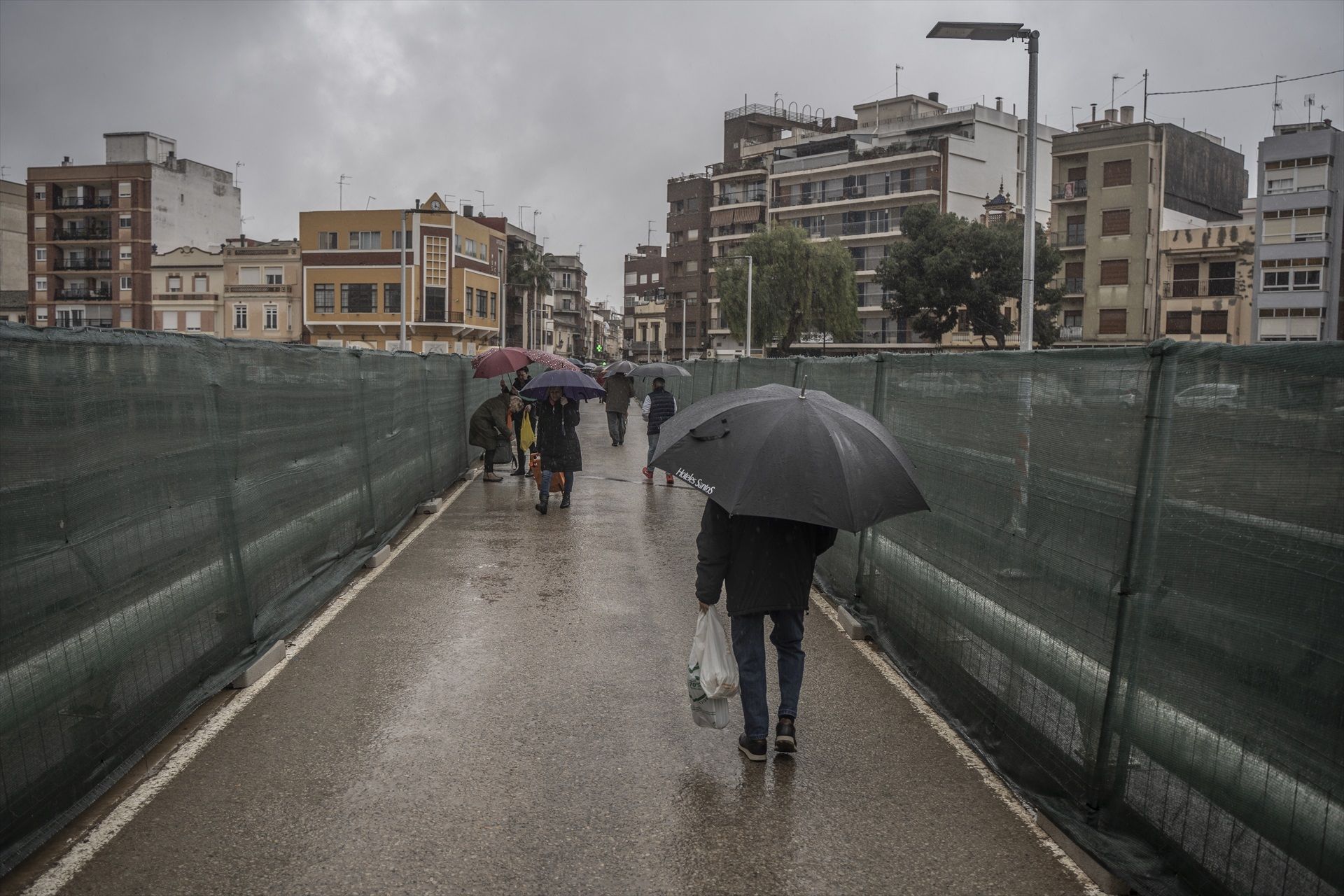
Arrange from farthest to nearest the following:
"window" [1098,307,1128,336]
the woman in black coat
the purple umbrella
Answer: "window" [1098,307,1128,336]
the woman in black coat
the purple umbrella

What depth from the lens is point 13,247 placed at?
10144cm

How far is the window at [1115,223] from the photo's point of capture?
215 ft

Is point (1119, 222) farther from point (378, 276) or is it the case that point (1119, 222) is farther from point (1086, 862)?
point (1086, 862)

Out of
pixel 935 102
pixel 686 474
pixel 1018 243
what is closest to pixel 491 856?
pixel 686 474

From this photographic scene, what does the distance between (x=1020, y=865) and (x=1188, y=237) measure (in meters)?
67.0

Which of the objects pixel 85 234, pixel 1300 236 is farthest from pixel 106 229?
pixel 1300 236

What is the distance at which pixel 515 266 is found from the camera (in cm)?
11006

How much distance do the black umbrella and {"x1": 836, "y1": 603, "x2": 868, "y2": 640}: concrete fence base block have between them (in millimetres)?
3251

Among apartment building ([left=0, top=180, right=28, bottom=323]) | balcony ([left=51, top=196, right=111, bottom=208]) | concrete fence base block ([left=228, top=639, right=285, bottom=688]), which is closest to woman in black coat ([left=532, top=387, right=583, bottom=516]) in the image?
concrete fence base block ([left=228, top=639, right=285, bottom=688])

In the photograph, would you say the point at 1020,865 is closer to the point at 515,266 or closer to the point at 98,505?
the point at 98,505

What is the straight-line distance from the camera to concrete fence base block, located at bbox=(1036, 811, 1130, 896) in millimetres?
4355

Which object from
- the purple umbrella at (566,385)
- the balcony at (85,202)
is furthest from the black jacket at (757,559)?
the balcony at (85,202)

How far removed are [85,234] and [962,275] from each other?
7309cm

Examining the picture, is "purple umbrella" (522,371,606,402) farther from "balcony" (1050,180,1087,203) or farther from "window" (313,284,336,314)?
"window" (313,284,336,314)
